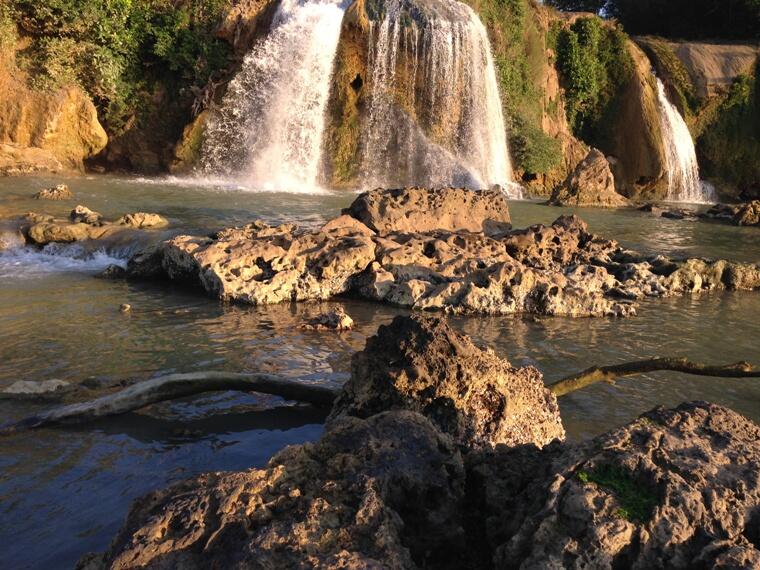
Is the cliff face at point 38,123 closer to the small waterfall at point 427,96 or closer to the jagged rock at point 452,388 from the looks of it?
the small waterfall at point 427,96

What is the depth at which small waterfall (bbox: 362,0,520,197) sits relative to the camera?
19.8 meters

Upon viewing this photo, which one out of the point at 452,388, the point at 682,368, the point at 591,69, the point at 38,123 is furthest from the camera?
the point at 591,69

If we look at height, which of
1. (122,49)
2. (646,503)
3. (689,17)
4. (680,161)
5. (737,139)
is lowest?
(646,503)

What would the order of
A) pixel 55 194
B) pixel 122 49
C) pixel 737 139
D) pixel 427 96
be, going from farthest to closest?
pixel 737 139 → pixel 122 49 → pixel 427 96 → pixel 55 194

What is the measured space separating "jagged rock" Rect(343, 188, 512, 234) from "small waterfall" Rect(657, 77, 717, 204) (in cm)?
1714

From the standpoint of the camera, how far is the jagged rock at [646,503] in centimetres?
183

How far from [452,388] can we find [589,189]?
17332 millimetres

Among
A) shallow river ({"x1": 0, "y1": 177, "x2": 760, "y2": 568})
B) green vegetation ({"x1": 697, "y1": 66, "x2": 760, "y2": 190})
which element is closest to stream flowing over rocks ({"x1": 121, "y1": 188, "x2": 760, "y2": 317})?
shallow river ({"x1": 0, "y1": 177, "x2": 760, "y2": 568})

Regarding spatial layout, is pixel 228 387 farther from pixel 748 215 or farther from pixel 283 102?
pixel 283 102

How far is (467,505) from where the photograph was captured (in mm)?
2492

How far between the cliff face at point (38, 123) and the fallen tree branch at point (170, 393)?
53.9 feet

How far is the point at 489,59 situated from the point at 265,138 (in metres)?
7.59

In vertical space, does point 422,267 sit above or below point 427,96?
below

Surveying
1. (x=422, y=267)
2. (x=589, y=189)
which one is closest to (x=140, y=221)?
(x=422, y=267)
